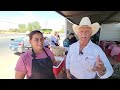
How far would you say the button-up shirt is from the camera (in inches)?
95.8

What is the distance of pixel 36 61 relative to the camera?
239 centimetres

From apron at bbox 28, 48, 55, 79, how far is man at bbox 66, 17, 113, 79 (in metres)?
0.22

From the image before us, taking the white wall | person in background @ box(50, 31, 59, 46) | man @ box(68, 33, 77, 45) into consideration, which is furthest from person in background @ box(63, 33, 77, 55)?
the white wall

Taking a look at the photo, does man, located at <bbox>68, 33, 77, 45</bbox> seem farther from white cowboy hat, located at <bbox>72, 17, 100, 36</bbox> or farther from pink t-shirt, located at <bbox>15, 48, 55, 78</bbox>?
pink t-shirt, located at <bbox>15, 48, 55, 78</bbox>

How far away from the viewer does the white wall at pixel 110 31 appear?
8.04 ft

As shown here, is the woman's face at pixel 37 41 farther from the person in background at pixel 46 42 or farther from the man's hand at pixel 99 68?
the man's hand at pixel 99 68

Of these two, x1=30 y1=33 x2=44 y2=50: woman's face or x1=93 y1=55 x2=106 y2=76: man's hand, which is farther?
x1=93 y1=55 x2=106 y2=76: man's hand

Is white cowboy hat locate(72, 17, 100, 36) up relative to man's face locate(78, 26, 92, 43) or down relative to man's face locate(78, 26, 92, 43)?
up

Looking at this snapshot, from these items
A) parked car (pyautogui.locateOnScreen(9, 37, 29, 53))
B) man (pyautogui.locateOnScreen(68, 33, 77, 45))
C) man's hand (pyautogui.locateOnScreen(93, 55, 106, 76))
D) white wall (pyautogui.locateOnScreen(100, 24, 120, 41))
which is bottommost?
man's hand (pyautogui.locateOnScreen(93, 55, 106, 76))
